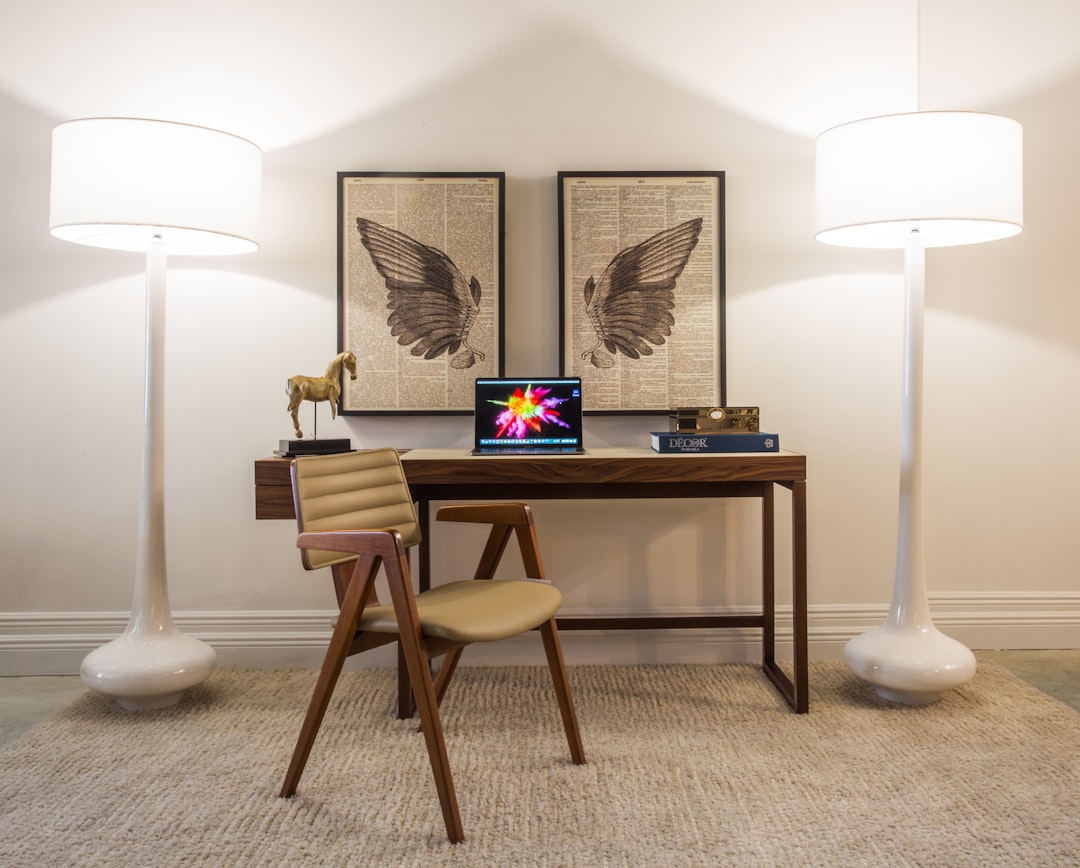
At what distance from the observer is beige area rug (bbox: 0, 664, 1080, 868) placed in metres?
1.62

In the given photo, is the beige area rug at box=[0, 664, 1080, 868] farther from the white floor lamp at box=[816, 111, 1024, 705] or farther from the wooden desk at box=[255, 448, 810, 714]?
the wooden desk at box=[255, 448, 810, 714]

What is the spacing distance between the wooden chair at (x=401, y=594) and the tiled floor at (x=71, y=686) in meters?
1.04

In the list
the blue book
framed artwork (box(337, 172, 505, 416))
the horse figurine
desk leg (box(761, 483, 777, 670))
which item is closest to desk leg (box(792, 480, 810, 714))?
the blue book

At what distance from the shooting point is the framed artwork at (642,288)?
275 cm

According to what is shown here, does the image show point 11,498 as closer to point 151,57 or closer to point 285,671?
point 285,671

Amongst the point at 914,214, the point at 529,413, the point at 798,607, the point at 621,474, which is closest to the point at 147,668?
the point at 529,413

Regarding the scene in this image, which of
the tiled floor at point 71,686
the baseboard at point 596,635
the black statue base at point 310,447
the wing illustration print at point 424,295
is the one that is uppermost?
the wing illustration print at point 424,295

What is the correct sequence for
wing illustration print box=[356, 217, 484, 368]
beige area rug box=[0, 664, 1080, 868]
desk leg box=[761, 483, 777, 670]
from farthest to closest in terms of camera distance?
wing illustration print box=[356, 217, 484, 368], desk leg box=[761, 483, 777, 670], beige area rug box=[0, 664, 1080, 868]

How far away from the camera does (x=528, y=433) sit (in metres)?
2.53

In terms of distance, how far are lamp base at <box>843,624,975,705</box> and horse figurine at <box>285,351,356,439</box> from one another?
1714mm

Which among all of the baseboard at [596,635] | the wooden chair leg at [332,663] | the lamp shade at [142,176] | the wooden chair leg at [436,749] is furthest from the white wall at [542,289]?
the wooden chair leg at [436,749]

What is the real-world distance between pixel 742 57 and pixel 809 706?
208 cm

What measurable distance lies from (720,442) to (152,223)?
1658mm

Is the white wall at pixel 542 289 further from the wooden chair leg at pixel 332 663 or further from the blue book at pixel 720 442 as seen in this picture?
the wooden chair leg at pixel 332 663
